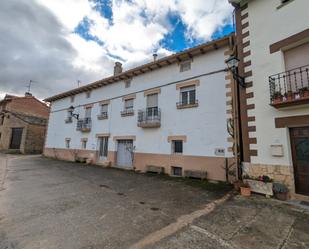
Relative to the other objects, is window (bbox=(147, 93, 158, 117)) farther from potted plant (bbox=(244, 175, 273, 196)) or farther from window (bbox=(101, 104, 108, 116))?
potted plant (bbox=(244, 175, 273, 196))

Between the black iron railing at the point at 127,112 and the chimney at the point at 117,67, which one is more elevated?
the chimney at the point at 117,67

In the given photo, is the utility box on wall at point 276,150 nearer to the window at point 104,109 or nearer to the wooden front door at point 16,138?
the window at point 104,109

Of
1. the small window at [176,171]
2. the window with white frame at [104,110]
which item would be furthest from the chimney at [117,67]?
the small window at [176,171]

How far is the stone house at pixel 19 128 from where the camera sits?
2170cm

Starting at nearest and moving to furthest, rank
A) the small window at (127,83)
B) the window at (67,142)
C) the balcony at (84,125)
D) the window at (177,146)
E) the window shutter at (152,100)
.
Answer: the window at (177,146) → the window shutter at (152,100) → the small window at (127,83) → the balcony at (84,125) → the window at (67,142)

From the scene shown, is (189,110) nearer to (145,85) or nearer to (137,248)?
(145,85)

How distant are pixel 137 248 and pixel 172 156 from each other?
6.44m

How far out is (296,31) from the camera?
17.9 ft

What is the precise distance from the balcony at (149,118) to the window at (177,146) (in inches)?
53.6

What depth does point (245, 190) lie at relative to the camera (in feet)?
18.4

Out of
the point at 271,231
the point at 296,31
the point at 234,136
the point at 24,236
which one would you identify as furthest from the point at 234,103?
the point at 24,236

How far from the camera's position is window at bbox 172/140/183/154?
911 cm

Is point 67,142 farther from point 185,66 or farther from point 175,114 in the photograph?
point 185,66

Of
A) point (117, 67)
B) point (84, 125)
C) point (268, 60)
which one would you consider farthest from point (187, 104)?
point (84, 125)
